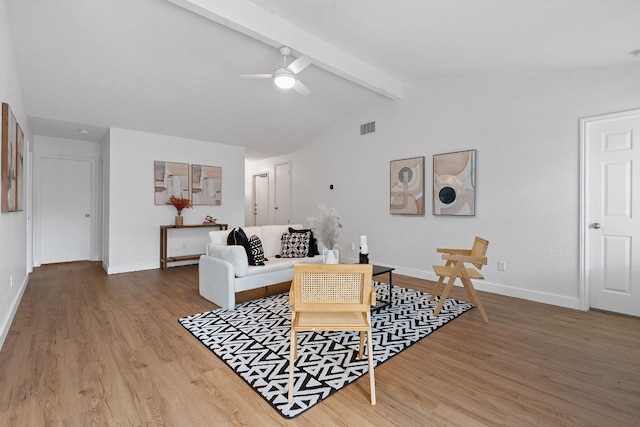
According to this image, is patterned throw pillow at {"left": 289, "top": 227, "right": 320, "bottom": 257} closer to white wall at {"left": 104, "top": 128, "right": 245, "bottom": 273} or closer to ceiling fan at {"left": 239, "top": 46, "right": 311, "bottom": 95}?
ceiling fan at {"left": 239, "top": 46, "right": 311, "bottom": 95}

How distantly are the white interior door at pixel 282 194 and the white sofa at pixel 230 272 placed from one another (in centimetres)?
324

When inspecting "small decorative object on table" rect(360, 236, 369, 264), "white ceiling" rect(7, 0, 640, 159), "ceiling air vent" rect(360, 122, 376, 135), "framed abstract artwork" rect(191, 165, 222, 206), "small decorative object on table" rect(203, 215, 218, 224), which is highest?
"white ceiling" rect(7, 0, 640, 159)

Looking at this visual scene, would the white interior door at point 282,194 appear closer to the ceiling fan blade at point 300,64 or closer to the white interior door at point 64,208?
the white interior door at point 64,208

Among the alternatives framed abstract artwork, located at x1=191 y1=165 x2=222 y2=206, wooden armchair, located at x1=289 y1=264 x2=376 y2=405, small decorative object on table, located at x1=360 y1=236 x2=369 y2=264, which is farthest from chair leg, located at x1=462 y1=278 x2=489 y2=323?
framed abstract artwork, located at x1=191 y1=165 x2=222 y2=206

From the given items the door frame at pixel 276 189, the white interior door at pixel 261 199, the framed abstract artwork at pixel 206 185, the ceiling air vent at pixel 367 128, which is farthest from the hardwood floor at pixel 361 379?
the white interior door at pixel 261 199

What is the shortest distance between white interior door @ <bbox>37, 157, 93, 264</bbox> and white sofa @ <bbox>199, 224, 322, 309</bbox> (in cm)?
395

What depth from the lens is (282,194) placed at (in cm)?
753

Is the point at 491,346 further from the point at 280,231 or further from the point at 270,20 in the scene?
the point at 270,20

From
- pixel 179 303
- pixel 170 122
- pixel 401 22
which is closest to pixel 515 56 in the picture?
pixel 401 22

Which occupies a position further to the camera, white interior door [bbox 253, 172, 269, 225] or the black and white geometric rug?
white interior door [bbox 253, 172, 269, 225]

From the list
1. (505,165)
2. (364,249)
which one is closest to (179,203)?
(364,249)

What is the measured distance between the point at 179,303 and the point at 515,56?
4563 millimetres

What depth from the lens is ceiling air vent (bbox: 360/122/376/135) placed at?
214 inches

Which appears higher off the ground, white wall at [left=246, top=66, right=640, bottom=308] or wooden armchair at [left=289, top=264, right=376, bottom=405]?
white wall at [left=246, top=66, right=640, bottom=308]
